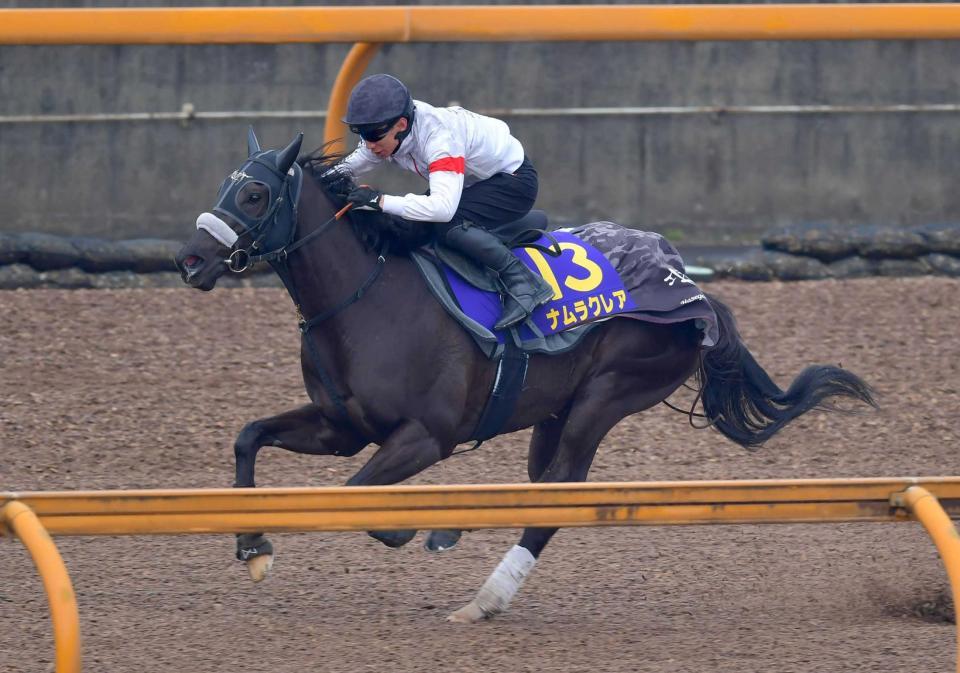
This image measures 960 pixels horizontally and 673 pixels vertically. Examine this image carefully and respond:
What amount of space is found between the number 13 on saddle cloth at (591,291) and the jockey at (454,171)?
3.5 inches

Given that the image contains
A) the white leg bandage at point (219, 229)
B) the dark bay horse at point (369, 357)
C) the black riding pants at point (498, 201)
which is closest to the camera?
the white leg bandage at point (219, 229)

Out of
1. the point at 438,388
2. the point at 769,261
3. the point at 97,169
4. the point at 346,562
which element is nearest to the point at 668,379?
the point at 438,388

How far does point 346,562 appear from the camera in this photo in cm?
586

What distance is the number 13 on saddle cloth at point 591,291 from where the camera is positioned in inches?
211

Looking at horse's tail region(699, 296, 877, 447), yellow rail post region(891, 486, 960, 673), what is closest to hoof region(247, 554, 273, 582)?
horse's tail region(699, 296, 877, 447)

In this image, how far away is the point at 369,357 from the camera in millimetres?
5094

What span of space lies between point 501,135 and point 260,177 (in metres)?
1.01

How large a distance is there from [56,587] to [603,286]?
2625 mm

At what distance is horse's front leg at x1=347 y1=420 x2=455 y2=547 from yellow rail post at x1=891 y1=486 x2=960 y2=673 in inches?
67.0

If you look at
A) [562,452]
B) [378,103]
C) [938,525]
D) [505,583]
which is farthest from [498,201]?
[938,525]

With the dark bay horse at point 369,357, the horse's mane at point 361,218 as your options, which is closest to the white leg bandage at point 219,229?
the dark bay horse at point 369,357

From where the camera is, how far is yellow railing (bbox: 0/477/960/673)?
3822mm

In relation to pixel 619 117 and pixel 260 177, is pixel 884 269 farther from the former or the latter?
pixel 260 177

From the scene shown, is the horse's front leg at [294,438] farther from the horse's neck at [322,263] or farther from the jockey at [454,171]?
the jockey at [454,171]
